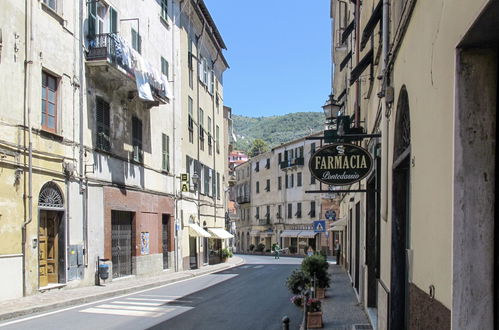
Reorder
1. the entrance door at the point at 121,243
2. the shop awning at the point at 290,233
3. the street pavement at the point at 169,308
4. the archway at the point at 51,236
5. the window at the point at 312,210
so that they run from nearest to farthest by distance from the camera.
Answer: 1. the street pavement at the point at 169,308
2. the archway at the point at 51,236
3. the entrance door at the point at 121,243
4. the window at the point at 312,210
5. the shop awning at the point at 290,233

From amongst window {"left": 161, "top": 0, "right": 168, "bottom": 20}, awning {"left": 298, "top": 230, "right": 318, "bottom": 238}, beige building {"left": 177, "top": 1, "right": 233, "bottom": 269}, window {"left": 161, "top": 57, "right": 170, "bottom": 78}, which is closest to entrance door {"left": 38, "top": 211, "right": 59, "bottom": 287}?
beige building {"left": 177, "top": 1, "right": 233, "bottom": 269}

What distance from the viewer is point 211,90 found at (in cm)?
3753

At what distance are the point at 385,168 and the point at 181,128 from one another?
73.2 feet

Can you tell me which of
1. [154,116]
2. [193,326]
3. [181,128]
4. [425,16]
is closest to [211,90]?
[181,128]

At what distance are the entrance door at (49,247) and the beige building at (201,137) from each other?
11739 millimetres

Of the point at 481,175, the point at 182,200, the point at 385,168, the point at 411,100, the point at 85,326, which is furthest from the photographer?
the point at 182,200

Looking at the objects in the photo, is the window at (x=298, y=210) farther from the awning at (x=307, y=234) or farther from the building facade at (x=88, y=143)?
the building facade at (x=88, y=143)

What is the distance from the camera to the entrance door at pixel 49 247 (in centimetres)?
1574

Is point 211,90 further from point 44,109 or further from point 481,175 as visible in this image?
point 481,175

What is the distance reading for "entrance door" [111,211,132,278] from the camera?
66.8 ft

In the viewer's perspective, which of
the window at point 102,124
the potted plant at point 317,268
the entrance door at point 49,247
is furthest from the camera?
the window at point 102,124

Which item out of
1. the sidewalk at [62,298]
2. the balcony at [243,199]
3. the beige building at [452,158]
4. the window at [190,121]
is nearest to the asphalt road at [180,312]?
the sidewalk at [62,298]

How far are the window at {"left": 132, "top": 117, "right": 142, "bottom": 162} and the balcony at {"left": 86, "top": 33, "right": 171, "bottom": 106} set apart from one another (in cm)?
133

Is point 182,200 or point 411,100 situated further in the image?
point 182,200
